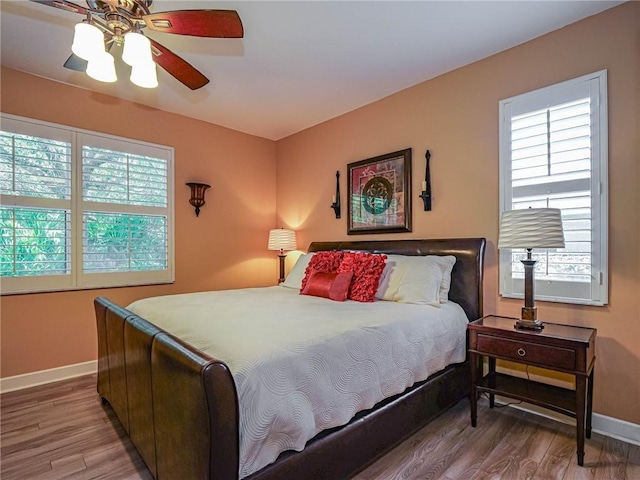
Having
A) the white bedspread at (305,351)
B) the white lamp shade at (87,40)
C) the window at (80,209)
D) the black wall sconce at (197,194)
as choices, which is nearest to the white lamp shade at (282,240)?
the black wall sconce at (197,194)

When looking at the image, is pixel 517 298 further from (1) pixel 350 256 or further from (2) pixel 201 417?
(2) pixel 201 417

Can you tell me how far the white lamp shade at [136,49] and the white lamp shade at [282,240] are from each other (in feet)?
8.68

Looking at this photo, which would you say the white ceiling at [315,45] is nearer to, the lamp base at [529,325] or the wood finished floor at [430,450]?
the lamp base at [529,325]

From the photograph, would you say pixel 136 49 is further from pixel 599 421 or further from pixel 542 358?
pixel 599 421

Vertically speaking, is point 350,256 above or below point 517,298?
above

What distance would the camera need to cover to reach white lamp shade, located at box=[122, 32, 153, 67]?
5.26ft

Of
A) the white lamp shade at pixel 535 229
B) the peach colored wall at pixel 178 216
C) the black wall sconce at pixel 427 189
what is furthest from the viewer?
the black wall sconce at pixel 427 189

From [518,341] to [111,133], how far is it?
3890 mm

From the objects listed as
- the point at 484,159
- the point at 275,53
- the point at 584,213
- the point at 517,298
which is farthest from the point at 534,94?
the point at 275,53

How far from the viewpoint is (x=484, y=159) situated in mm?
2680

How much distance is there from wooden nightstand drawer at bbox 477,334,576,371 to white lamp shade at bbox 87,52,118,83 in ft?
8.62

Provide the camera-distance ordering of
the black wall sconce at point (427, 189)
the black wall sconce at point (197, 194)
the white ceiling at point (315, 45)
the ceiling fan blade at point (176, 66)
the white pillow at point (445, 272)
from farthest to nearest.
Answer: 1. the black wall sconce at point (197, 194)
2. the black wall sconce at point (427, 189)
3. the white pillow at point (445, 272)
4. the white ceiling at point (315, 45)
5. the ceiling fan blade at point (176, 66)

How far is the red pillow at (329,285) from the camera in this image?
2.63 metres

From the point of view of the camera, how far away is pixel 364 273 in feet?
8.83
